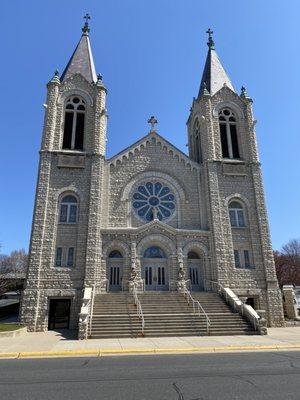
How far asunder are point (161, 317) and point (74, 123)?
56.2 ft

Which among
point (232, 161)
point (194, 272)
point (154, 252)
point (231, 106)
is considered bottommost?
point (194, 272)

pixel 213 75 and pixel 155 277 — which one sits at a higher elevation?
pixel 213 75

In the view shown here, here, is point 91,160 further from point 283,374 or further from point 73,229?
point 283,374

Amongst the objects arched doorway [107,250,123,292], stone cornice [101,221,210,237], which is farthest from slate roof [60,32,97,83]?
arched doorway [107,250,123,292]

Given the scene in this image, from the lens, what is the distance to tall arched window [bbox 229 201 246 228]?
2552 cm

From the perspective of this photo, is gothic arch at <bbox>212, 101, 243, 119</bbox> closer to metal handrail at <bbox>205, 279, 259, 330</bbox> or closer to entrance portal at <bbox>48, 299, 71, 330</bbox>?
metal handrail at <bbox>205, 279, 259, 330</bbox>

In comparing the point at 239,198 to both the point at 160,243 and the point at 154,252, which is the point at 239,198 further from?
the point at 154,252

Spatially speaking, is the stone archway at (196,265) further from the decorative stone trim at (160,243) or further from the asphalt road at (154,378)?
the asphalt road at (154,378)

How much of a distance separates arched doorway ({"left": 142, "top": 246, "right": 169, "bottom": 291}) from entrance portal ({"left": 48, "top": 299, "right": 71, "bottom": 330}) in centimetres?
570

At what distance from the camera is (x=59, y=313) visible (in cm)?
2561

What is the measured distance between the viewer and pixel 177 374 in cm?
839

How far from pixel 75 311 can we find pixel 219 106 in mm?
20788

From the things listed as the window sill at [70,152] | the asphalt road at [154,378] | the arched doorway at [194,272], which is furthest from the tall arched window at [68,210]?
the asphalt road at [154,378]

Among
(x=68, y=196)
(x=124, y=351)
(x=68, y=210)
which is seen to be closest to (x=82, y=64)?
(x=68, y=196)
